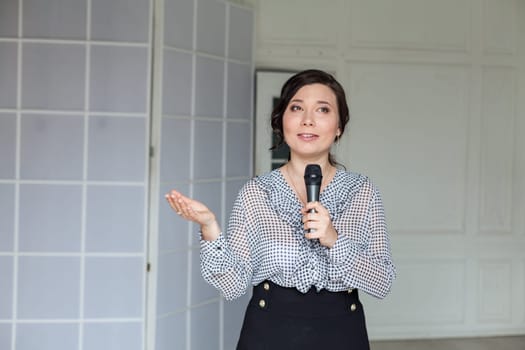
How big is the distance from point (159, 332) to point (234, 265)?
99.0 inches

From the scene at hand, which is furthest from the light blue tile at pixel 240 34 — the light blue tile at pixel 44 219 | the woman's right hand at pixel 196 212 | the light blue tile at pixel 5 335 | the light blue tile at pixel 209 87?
the woman's right hand at pixel 196 212

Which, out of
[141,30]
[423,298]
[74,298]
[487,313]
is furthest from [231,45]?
[487,313]

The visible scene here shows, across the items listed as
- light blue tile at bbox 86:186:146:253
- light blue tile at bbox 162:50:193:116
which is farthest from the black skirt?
light blue tile at bbox 162:50:193:116

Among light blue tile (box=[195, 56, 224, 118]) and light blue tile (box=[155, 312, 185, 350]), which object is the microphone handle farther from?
light blue tile (box=[195, 56, 224, 118])

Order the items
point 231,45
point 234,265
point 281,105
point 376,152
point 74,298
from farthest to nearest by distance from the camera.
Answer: point 376,152 < point 231,45 < point 74,298 < point 281,105 < point 234,265

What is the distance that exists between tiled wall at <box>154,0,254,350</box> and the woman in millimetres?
2322

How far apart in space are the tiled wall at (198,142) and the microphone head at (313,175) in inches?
95.7

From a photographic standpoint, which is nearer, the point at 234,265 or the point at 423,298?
the point at 234,265

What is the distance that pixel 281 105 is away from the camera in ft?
5.66

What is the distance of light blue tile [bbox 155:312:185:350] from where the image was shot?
13.1ft

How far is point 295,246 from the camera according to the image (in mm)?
1621

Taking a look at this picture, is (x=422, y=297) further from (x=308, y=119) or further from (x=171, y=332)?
(x=308, y=119)

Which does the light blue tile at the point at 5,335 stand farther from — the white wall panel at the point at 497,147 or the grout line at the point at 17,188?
the white wall panel at the point at 497,147

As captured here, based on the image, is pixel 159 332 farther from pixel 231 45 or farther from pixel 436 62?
pixel 436 62
